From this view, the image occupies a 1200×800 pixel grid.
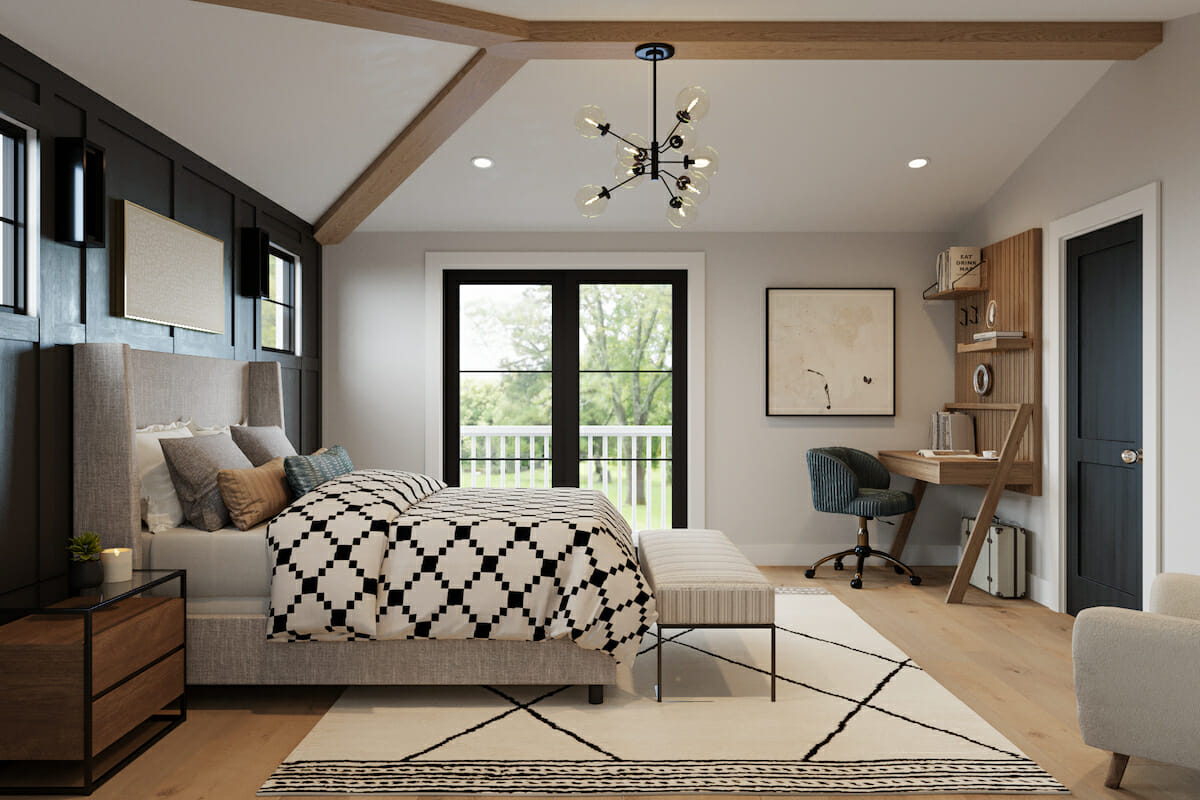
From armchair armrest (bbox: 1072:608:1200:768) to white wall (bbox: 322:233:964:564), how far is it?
11.3ft

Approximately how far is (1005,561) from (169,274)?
464cm

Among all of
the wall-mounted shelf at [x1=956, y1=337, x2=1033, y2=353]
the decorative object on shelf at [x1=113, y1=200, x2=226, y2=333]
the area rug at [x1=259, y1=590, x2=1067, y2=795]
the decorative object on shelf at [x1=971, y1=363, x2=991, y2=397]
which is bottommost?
the area rug at [x1=259, y1=590, x2=1067, y2=795]

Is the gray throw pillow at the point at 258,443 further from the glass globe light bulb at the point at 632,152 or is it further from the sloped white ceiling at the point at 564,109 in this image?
the glass globe light bulb at the point at 632,152

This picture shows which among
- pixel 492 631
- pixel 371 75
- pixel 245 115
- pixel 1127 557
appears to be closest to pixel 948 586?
pixel 1127 557

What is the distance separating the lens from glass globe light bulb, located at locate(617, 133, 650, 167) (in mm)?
3160

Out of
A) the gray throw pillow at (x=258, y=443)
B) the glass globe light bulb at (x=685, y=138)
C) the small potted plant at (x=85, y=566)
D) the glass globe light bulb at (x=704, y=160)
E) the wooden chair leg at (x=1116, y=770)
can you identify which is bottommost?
the wooden chair leg at (x=1116, y=770)

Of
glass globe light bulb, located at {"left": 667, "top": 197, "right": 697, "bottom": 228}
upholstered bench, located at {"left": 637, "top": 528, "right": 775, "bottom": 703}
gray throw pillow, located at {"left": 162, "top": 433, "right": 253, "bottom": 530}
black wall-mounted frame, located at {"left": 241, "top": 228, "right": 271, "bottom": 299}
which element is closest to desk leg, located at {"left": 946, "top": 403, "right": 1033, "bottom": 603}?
upholstered bench, located at {"left": 637, "top": 528, "right": 775, "bottom": 703}

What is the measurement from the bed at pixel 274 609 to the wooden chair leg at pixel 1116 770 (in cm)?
147

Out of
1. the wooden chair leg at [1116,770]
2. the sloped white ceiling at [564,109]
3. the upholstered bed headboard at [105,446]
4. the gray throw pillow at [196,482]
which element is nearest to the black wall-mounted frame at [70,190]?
the sloped white ceiling at [564,109]

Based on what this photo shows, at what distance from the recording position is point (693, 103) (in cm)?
307

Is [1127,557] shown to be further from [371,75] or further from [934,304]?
[371,75]

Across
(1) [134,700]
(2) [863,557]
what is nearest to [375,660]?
(1) [134,700]

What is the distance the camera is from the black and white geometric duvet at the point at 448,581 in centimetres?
297

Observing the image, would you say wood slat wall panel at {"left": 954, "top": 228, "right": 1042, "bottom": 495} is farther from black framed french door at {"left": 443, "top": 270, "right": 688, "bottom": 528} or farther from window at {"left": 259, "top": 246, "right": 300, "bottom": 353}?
window at {"left": 259, "top": 246, "right": 300, "bottom": 353}
